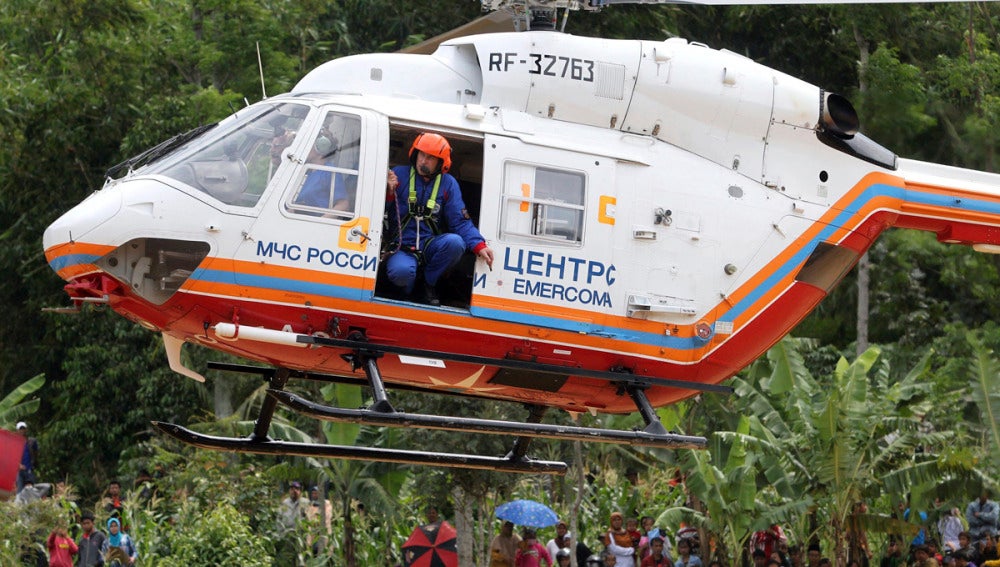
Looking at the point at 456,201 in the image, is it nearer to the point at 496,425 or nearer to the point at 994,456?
the point at 496,425

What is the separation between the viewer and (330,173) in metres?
9.90

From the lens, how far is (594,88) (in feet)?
35.4

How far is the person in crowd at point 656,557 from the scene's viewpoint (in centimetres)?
1666

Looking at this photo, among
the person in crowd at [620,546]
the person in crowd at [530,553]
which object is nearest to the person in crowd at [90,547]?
the person in crowd at [530,553]

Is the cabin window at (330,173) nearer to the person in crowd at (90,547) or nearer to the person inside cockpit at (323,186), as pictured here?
the person inside cockpit at (323,186)

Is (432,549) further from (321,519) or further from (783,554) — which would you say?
(783,554)

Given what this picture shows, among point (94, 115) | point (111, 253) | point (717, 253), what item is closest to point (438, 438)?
point (717, 253)

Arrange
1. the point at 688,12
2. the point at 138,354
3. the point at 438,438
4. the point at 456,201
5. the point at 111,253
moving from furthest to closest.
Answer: the point at 688,12, the point at 138,354, the point at 438,438, the point at 456,201, the point at 111,253

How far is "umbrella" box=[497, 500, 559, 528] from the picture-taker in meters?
17.1

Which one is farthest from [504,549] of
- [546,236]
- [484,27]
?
[546,236]

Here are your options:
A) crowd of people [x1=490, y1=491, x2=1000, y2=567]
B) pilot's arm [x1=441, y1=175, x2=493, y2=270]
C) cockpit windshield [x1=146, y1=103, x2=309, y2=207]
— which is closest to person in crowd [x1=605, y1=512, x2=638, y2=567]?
crowd of people [x1=490, y1=491, x2=1000, y2=567]

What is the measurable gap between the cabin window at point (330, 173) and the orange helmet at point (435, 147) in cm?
40

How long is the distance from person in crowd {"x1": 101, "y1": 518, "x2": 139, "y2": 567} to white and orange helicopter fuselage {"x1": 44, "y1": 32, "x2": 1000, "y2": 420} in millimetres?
6875

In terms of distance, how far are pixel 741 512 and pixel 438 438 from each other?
3.45m
